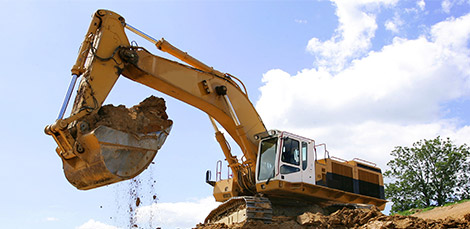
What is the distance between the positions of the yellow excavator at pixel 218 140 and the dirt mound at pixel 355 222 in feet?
1.03

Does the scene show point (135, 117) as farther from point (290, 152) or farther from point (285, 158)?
point (290, 152)

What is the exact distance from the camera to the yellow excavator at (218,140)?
7.83 meters

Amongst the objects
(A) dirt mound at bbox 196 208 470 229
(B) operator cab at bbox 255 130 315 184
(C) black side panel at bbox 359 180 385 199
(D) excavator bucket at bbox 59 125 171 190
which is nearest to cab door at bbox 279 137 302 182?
(B) operator cab at bbox 255 130 315 184

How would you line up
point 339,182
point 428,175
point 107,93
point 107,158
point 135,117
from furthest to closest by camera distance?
point 428,175, point 339,182, point 107,93, point 135,117, point 107,158

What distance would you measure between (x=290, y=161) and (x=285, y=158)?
0.49 feet

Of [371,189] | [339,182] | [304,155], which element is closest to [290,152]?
[304,155]

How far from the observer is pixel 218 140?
11375 mm

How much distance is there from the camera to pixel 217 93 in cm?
1067

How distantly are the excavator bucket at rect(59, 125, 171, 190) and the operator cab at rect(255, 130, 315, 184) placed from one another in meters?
2.86

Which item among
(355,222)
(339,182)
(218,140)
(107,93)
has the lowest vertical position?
(355,222)

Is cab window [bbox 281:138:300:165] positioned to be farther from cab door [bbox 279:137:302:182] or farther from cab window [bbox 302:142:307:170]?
cab window [bbox 302:142:307:170]

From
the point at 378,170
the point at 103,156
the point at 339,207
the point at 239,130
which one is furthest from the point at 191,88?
the point at 378,170

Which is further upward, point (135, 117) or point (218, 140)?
point (218, 140)

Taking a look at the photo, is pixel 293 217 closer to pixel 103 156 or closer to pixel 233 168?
pixel 233 168
